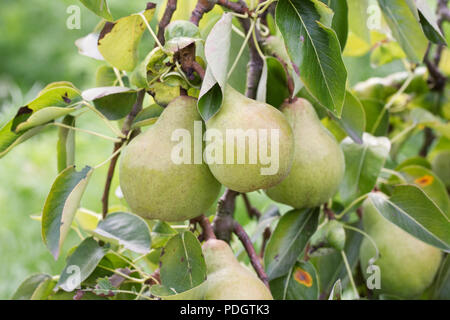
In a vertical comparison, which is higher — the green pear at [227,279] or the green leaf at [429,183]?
the green pear at [227,279]

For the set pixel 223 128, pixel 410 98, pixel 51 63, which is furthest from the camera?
pixel 51 63

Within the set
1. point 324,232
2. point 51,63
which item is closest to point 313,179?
point 324,232

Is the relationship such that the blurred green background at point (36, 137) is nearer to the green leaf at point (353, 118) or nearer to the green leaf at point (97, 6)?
the green leaf at point (97, 6)

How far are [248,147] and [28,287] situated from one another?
0.35 meters

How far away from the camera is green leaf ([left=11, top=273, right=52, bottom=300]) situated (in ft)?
2.04

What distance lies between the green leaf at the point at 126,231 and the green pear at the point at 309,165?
0.12 m

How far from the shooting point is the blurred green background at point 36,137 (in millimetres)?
1342

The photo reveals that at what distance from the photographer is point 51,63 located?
321 cm

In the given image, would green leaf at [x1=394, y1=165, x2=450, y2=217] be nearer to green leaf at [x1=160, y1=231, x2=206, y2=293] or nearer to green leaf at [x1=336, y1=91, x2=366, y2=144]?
green leaf at [x1=336, y1=91, x2=366, y2=144]

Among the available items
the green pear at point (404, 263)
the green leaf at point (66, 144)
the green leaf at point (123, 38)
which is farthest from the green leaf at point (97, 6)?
the green pear at point (404, 263)

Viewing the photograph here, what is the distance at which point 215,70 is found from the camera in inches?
16.6

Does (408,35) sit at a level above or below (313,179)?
above

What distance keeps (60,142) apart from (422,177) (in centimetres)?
46
